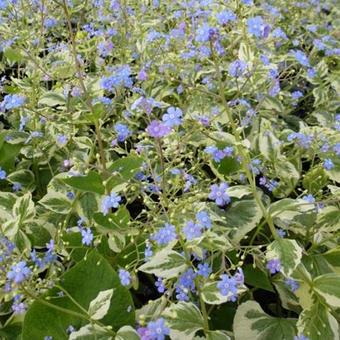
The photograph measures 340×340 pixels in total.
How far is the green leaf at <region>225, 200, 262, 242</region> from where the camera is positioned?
187cm

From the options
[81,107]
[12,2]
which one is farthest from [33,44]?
[81,107]

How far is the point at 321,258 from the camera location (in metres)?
1.84

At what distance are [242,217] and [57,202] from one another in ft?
2.27

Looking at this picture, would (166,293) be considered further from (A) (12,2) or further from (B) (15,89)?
(A) (12,2)

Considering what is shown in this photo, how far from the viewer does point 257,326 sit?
5.48 feet

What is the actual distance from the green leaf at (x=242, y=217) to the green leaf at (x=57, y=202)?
599 mm

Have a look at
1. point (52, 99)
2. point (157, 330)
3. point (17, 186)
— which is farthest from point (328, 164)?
point (17, 186)

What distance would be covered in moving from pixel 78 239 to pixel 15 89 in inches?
31.2

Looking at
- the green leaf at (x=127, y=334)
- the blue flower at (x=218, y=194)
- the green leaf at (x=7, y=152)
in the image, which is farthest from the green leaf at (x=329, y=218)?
the green leaf at (x=7, y=152)

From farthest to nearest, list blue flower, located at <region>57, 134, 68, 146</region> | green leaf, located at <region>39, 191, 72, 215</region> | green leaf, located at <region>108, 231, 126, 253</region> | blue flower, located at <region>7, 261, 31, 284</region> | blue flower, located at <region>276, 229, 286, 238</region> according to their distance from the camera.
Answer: blue flower, located at <region>57, 134, 68, 146</region>, green leaf, located at <region>39, 191, 72, 215</region>, blue flower, located at <region>276, 229, 286, 238</region>, green leaf, located at <region>108, 231, 126, 253</region>, blue flower, located at <region>7, 261, 31, 284</region>

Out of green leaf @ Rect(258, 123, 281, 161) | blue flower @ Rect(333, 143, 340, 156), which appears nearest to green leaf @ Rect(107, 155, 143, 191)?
green leaf @ Rect(258, 123, 281, 161)

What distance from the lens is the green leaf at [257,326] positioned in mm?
1650

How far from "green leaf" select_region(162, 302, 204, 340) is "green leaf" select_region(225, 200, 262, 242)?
16.0 inches

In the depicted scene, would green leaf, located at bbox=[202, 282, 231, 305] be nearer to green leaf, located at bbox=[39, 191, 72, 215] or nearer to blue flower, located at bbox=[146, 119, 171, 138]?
blue flower, located at bbox=[146, 119, 171, 138]
